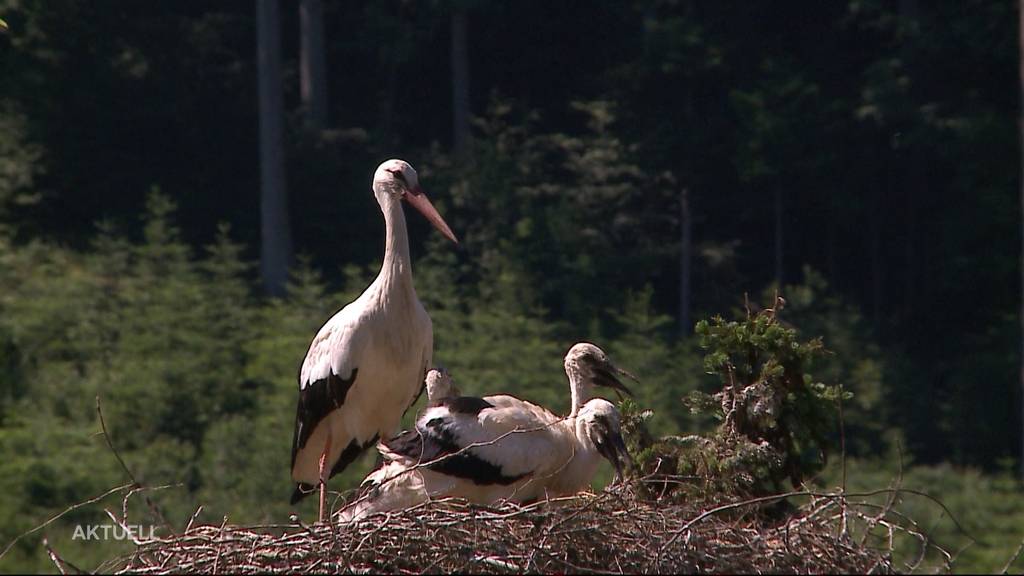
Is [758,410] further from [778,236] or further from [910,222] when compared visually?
[910,222]

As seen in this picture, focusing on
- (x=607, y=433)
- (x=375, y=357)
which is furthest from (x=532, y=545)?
(x=375, y=357)

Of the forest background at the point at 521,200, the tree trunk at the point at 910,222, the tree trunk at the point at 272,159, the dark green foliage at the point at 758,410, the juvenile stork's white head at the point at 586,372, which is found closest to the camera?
the dark green foliage at the point at 758,410

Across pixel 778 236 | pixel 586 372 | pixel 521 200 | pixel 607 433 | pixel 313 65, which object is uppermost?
pixel 313 65

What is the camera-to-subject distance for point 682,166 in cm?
2603

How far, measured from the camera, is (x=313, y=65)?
87.9 feet

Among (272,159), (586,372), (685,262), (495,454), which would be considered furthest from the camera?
(685,262)

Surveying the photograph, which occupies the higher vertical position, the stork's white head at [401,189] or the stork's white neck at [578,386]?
the stork's white head at [401,189]

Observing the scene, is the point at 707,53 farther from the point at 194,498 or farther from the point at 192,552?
the point at 192,552

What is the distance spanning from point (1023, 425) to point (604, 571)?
→ 1815 cm

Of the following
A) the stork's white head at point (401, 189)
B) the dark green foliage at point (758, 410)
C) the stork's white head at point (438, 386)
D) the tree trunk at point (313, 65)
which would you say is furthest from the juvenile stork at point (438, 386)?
Answer: the tree trunk at point (313, 65)

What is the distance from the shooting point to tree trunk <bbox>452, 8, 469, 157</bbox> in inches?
1081

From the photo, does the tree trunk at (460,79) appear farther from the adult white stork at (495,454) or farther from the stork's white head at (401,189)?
the adult white stork at (495,454)

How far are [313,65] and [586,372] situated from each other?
18.7 m

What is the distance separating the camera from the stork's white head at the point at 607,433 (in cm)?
796
